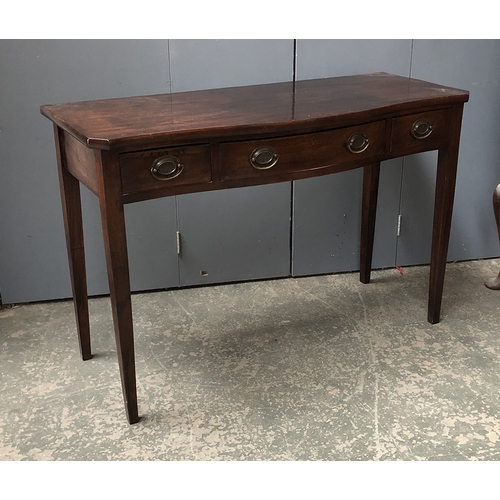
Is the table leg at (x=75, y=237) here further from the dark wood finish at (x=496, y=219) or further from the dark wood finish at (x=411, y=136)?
the dark wood finish at (x=496, y=219)

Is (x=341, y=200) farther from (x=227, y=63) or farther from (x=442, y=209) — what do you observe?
(x=227, y=63)

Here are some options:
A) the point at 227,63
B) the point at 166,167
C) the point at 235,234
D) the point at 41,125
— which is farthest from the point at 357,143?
the point at 41,125

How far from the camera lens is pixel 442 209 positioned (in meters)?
2.52

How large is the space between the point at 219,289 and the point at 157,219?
1.42 feet

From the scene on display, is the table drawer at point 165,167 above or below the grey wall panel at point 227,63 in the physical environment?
below

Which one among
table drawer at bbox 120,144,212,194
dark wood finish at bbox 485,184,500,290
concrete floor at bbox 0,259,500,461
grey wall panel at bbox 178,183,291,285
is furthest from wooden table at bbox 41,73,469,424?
grey wall panel at bbox 178,183,291,285

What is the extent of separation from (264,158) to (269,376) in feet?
2.64

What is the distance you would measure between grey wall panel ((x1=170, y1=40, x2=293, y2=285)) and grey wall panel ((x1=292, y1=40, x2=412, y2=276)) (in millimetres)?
75

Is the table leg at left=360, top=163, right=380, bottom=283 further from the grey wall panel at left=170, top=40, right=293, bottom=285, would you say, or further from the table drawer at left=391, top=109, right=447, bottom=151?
the table drawer at left=391, top=109, right=447, bottom=151

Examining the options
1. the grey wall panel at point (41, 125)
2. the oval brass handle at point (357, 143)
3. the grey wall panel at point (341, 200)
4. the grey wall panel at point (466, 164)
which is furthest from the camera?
the grey wall panel at point (466, 164)

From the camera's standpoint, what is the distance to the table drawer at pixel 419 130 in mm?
2250

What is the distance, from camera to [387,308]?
9.25 feet

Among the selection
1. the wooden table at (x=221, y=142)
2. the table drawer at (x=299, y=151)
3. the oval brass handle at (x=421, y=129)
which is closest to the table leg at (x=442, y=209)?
the wooden table at (x=221, y=142)

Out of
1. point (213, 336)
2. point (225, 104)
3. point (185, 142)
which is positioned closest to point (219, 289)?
point (213, 336)
